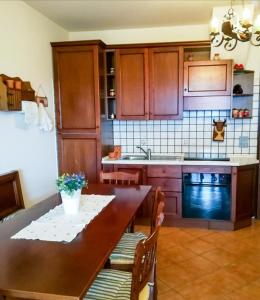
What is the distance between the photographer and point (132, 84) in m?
3.66

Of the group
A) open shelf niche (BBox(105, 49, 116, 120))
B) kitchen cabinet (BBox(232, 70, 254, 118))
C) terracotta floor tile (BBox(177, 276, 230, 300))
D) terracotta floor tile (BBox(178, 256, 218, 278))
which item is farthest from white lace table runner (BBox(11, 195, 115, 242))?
kitchen cabinet (BBox(232, 70, 254, 118))

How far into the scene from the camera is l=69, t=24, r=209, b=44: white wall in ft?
12.4

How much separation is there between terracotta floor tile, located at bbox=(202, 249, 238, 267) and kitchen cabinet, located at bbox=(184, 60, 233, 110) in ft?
5.38

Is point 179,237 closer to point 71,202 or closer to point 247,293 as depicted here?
point 247,293

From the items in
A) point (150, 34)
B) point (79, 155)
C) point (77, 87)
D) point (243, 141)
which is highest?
point (150, 34)


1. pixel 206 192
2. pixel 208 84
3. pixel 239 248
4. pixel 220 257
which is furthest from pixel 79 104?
pixel 239 248

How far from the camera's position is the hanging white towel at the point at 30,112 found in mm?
2889

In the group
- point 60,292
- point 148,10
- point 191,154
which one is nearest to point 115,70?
→ point 148,10

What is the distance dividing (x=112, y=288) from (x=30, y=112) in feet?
6.54

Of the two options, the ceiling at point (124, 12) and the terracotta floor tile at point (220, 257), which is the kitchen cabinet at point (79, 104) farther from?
the terracotta floor tile at point (220, 257)

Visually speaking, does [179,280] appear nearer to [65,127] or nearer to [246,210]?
[246,210]

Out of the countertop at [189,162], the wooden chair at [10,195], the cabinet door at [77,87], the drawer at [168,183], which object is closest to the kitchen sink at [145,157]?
the countertop at [189,162]

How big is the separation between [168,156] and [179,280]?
70.3 inches

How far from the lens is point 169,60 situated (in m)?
3.55
